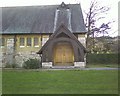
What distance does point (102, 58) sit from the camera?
130ft

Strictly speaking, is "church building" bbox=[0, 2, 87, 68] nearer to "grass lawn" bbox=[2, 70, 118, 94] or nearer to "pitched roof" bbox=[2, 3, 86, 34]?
"pitched roof" bbox=[2, 3, 86, 34]

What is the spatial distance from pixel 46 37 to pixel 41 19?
357 cm

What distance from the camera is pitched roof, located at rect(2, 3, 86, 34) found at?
3441 cm

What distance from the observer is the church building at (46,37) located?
101 feet

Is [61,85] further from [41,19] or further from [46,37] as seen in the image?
[41,19]

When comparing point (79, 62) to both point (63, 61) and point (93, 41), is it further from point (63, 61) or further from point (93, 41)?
point (93, 41)

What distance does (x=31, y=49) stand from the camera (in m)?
34.4

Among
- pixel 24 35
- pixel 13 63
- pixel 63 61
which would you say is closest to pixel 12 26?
pixel 24 35

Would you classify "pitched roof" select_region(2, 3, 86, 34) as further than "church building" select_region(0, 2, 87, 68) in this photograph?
Yes

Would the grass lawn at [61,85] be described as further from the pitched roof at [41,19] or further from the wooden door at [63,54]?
the pitched roof at [41,19]

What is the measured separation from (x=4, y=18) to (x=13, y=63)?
25.0 feet

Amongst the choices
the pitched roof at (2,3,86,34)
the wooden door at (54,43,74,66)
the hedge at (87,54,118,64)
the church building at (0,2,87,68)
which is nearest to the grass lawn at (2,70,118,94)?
the church building at (0,2,87,68)

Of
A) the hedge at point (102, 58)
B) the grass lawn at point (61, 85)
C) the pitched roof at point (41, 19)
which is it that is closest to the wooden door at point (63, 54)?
the pitched roof at point (41, 19)

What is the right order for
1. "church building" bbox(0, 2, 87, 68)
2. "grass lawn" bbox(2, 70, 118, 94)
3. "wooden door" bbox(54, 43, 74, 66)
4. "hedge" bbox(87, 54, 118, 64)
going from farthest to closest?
"hedge" bbox(87, 54, 118, 64) → "wooden door" bbox(54, 43, 74, 66) → "church building" bbox(0, 2, 87, 68) → "grass lawn" bbox(2, 70, 118, 94)
